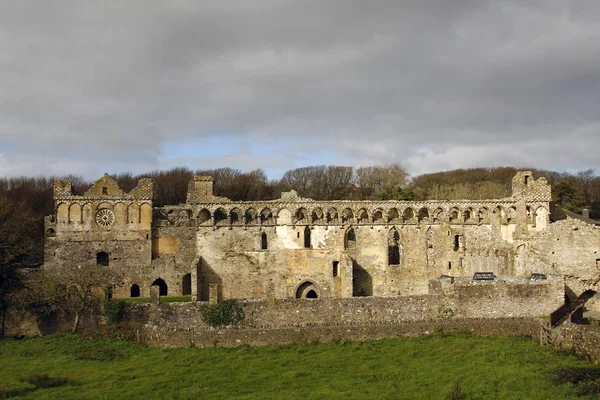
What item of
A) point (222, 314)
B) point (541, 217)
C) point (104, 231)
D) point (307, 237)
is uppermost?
point (541, 217)

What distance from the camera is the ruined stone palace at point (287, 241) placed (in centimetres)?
4044

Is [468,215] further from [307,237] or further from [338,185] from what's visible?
[338,185]

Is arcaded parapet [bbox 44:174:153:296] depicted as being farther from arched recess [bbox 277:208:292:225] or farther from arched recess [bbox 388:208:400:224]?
arched recess [bbox 388:208:400:224]

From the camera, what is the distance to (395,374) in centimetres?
2389

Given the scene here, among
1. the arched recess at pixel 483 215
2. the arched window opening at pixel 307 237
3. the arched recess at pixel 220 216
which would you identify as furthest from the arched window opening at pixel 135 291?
the arched recess at pixel 483 215

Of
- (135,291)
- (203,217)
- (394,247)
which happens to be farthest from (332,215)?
(135,291)

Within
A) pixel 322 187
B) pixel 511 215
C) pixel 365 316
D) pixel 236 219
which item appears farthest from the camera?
pixel 322 187

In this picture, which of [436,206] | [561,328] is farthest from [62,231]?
[561,328]

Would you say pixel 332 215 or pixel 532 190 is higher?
pixel 532 190

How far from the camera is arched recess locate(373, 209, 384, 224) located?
4285 cm

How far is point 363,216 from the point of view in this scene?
44719mm

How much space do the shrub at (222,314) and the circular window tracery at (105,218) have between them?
12344 millimetres

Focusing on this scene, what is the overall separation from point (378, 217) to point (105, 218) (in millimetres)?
18693

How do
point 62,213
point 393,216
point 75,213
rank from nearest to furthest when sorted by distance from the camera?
point 62,213 < point 75,213 < point 393,216
